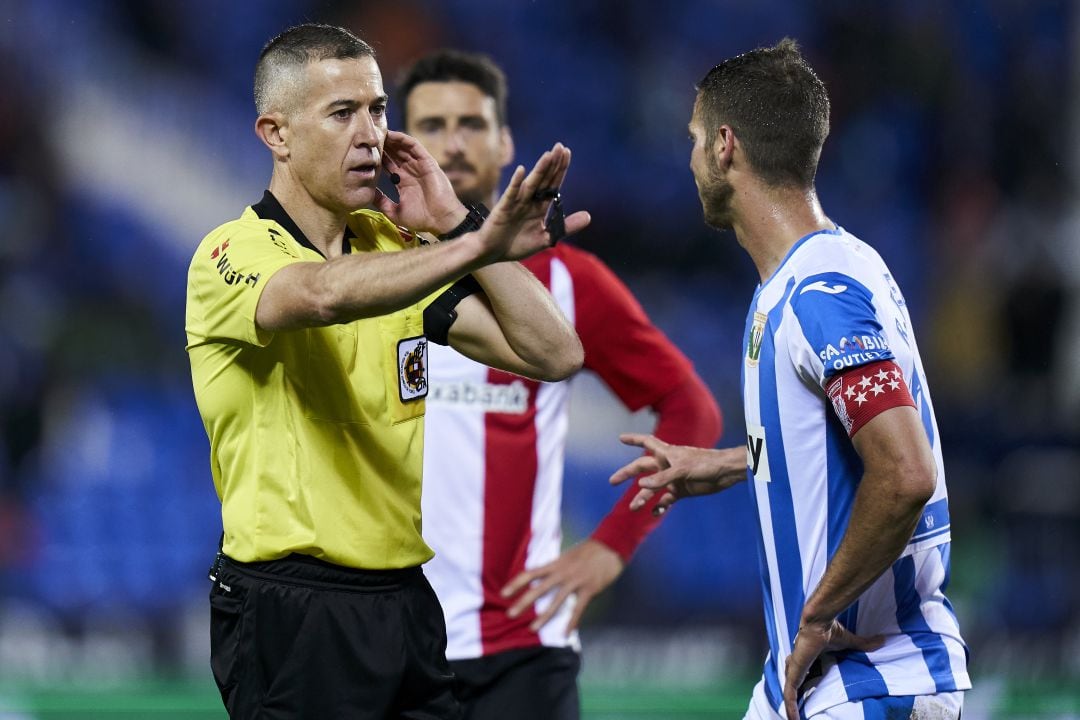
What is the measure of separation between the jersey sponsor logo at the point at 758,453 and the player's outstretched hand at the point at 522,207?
75 centimetres

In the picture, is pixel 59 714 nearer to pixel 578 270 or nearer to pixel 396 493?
pixel 578 270

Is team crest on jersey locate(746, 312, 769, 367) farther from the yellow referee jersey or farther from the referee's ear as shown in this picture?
the referee's ear

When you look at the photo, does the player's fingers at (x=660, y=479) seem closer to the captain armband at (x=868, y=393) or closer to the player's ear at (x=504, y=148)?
the captain armband at (x=868, y=393)

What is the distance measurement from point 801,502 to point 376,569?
93 cm

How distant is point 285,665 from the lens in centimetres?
288

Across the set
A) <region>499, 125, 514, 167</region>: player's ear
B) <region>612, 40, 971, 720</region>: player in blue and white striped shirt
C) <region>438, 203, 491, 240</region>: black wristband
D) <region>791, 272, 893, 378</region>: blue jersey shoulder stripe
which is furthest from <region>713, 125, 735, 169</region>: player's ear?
<region>499, 125, 514, 167</region>: player's ear

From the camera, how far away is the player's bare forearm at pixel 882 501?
104 inches

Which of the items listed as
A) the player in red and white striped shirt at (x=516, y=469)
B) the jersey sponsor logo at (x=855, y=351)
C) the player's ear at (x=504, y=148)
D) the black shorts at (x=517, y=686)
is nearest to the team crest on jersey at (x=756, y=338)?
the jersey sponsor logo at (x=855, y=351)

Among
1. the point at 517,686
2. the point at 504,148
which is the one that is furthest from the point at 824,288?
the point at 504,148

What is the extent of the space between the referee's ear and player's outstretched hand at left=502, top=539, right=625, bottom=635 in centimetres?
151

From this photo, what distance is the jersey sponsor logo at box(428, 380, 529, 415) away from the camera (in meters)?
4.18

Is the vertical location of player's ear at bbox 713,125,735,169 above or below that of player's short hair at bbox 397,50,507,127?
below

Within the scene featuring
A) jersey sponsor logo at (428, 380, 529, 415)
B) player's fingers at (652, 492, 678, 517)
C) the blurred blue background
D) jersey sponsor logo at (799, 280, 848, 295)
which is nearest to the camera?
jersey sponsor logo at (799, 280, 848, 295)

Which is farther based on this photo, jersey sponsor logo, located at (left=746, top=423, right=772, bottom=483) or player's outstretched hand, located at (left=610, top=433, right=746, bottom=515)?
player's outstretched hand, located at (left=610, top=433, right=746, bottom=515)
